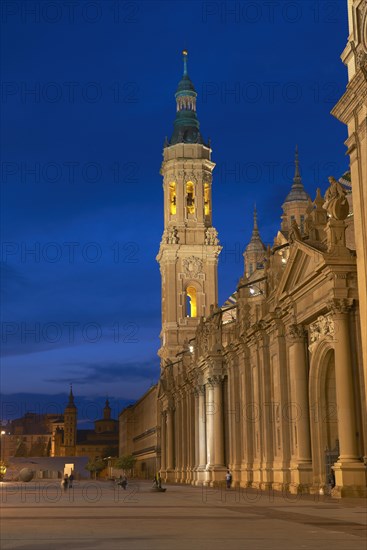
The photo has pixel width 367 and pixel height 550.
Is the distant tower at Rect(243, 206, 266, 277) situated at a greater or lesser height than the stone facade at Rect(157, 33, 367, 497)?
greater

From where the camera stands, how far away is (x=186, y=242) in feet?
380

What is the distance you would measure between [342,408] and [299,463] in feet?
25.1

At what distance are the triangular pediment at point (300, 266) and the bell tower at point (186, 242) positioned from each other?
233 feet

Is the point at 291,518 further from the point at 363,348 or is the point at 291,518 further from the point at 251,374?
the point at 251,374

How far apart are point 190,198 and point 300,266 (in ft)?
262

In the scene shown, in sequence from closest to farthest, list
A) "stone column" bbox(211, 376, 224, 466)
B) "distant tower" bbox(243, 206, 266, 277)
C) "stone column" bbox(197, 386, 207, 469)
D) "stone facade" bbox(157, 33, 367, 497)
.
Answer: "stone facade" bbox(157, 33, 367, 497) < "stone column" bbox(211, 376, 224, 466) < "stone column" bbox(197, 386, 207, 469) < "distant tower" bbox(243, 206, 266, 277)

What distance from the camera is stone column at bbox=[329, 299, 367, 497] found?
3203 centimetres

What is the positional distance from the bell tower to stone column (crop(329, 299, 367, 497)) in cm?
7822

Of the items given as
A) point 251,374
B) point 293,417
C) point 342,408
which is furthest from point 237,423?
point 342,408

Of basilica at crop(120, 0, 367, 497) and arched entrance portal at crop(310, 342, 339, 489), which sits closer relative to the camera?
basilica at crop(120, 0, 367, 497)

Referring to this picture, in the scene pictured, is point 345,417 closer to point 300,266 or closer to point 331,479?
point 331,479

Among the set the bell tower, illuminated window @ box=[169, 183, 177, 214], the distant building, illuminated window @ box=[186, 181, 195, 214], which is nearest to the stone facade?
the bell tower

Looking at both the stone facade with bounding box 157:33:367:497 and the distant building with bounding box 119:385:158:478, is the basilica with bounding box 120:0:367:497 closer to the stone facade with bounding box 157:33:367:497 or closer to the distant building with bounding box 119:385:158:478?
the stone facade with bounding box 157:33:367:497

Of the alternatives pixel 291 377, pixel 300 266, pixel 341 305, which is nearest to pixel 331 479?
pixel 291 377
